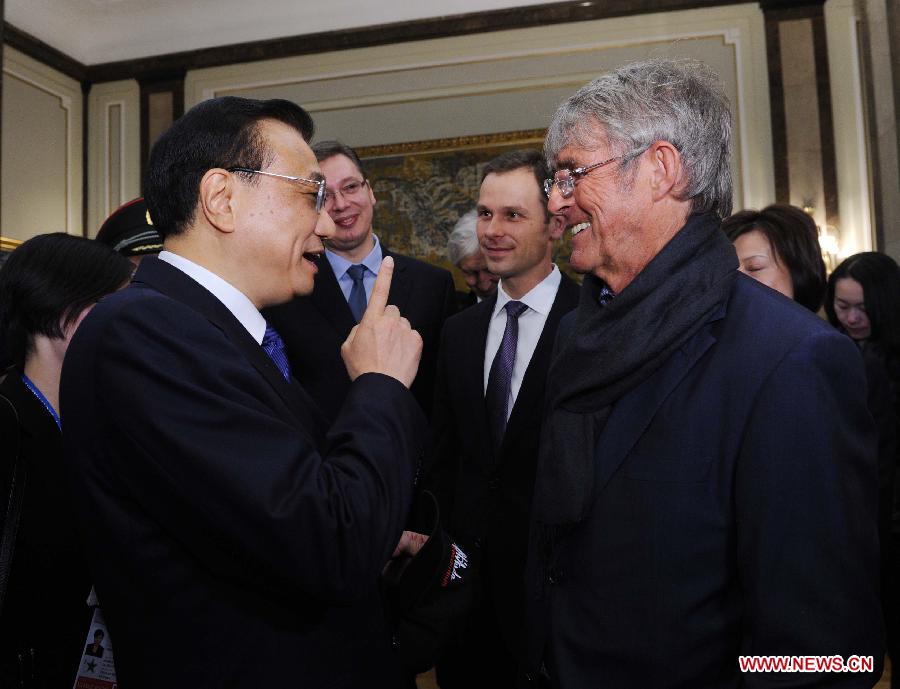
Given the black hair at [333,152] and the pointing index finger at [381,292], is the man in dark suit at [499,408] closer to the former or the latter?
the black hair at [333,152]

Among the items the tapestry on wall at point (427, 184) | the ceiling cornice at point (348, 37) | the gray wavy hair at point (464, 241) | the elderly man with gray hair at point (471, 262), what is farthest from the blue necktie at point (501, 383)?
the ceiling cornice at point (348, 37)

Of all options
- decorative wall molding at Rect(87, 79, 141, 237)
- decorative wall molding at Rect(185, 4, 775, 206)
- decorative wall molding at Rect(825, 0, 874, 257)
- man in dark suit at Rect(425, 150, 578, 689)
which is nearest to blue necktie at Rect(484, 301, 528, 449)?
man in dark suit at Rect(425, 150, 578, 689)

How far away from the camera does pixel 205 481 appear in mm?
1096

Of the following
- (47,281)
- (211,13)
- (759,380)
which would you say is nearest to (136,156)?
(211,13)

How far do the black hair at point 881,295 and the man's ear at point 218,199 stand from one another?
9.03ft

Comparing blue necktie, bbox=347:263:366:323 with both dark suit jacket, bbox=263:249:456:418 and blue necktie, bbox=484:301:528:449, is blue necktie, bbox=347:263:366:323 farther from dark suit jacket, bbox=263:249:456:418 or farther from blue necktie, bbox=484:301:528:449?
blue necktie, bbox=484:301:528:449

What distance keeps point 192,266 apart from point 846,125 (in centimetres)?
676

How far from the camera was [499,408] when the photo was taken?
2438 millimetres

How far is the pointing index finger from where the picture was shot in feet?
4.60

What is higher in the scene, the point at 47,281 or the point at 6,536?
Result: the point at 47,281

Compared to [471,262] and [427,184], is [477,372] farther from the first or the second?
[427,184]

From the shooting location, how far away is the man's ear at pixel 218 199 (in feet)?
4.52

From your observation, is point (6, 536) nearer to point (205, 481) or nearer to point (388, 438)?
point (205, 481)

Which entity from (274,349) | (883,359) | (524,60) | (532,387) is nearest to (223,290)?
(274,349)
